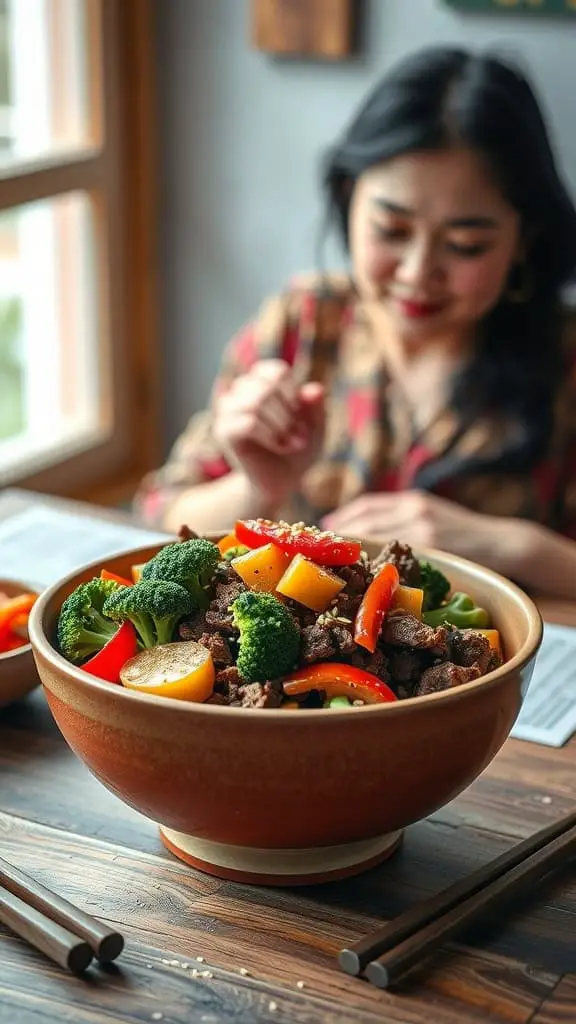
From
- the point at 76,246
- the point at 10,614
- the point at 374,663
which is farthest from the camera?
the point at 76,246

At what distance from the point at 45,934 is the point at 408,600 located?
389 millimetres

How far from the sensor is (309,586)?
1.04 meters

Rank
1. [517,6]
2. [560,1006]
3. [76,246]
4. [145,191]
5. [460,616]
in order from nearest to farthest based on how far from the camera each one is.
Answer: [560,1006] < [460,616] < [517,6] < [76,246] < [145,191]

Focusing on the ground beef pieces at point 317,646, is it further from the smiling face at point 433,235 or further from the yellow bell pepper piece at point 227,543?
the smiling face at point 433,235

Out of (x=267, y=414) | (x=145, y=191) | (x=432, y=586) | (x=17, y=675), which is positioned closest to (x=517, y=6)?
(x=145, y=191)

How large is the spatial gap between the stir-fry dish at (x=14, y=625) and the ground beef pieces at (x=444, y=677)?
0.49m

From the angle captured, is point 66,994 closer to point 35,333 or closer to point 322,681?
point 322,681

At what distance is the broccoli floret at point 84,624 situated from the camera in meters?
1.07

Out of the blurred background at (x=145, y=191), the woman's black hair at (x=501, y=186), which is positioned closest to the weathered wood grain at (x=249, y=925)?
the woman's black hair at (x=501, y=186)

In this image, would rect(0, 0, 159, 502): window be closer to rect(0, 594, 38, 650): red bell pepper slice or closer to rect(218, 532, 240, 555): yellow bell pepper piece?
rect(0, 594, 38, 650): red bell pepper slice

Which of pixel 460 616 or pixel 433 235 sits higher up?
pixel 433 235

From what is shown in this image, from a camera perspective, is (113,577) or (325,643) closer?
(325,643)

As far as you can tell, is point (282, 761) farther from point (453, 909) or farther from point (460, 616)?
point (460, 616)

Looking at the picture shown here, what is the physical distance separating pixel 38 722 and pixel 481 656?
485 mm
